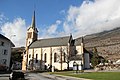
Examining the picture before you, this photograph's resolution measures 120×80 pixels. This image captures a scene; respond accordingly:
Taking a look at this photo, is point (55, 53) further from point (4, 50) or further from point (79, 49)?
point (4, 50)

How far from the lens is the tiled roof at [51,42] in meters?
83.6

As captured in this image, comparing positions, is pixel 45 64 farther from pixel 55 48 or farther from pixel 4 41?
pixel 4 41

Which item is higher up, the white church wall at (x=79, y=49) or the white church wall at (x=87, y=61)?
the white church wall at (x=79, y=49)

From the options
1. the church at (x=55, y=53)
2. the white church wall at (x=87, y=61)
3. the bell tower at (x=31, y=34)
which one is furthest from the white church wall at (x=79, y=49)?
the bell tower at (x=31, y=34)

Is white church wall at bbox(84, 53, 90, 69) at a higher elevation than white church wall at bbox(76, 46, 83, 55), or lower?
lower

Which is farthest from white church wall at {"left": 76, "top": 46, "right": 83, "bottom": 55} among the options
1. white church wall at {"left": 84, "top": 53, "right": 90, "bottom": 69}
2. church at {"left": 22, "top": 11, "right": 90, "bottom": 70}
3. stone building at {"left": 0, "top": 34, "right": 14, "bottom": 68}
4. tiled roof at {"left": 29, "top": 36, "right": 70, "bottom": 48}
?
stone building at {"left": 0, "top": 34, "right": 14, "bottom": 68}

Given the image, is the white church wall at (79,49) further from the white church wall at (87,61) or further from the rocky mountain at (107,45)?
the rocky mountain at (107,45)

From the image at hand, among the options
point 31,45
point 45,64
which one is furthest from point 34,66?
point 31,45

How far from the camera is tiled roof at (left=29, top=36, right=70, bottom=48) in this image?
8356cm


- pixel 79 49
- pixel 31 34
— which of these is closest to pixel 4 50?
pixel 79 49

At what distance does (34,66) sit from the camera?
85.8 m

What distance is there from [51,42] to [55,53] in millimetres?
7279

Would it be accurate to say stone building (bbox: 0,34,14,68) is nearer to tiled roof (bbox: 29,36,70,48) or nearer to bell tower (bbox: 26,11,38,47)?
tiled roof (bbox: 29,36,70,48)

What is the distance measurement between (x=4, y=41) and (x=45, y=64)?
33486mm
